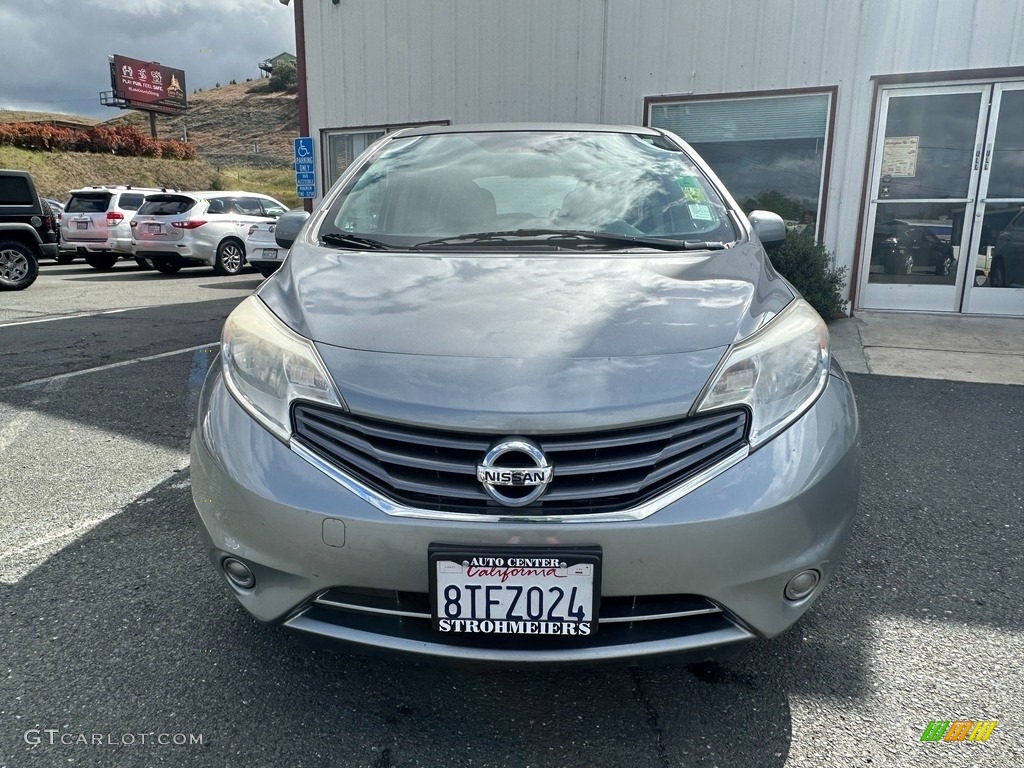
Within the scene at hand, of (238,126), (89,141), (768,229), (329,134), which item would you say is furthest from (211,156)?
(768,229)

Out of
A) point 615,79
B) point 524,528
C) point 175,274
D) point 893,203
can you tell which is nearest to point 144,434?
point 524,528

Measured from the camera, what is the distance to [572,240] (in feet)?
8.06

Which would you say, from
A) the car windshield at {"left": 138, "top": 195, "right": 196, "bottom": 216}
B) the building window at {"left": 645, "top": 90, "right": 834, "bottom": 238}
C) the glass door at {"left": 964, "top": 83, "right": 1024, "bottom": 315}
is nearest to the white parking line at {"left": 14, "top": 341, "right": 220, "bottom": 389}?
the building window at {"left": 645, "top": 90, "right": 834, "bottom": 238}

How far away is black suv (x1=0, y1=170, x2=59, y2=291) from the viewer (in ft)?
34.7

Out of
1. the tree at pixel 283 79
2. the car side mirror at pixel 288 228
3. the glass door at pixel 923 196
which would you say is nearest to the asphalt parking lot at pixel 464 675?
the car side mirror at pixel 288 228

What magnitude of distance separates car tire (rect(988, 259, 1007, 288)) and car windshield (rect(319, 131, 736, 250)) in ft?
20.2

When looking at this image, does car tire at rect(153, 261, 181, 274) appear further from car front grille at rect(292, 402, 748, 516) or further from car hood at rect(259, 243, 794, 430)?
car front grille at rect(292, 402, 748, 516)

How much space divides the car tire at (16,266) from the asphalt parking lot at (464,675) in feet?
30.1

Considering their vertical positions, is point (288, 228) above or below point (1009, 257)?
above

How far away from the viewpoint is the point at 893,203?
7699 millimetres

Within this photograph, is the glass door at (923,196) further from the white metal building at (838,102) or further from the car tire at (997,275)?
the car tire at (997,275)

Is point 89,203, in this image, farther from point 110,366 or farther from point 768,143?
point 768,143

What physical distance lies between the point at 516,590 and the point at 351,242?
141 centimetres

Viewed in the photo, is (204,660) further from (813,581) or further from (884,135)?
(884,135)
